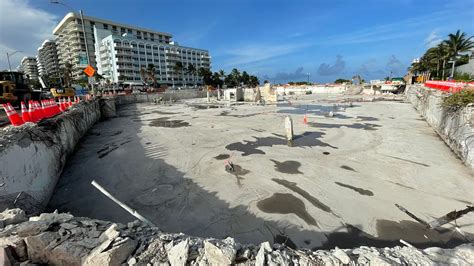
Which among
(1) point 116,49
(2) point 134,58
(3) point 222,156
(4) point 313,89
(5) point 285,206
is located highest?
(1) point 116,49

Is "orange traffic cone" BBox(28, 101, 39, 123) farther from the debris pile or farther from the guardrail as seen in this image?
the guardrail

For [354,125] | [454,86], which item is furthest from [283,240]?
[454,86]

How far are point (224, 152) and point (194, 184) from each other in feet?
10.3

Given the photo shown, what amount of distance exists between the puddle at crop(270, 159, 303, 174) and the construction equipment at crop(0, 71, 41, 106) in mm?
22496

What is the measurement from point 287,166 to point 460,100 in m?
8.41

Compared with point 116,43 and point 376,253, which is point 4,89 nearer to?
point 376,253

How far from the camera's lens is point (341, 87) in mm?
57438

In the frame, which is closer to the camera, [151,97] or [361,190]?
[361,190]

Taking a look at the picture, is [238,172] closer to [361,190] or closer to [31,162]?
[361,190]

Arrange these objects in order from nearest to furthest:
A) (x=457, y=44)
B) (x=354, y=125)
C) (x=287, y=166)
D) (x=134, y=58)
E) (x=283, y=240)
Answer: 1. (x=283, y=240)
2. (x=287, y=166)
3. (x=354, y=125)
4. (x=457, y=44)
5. (x=134, y=58)

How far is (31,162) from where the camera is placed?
576 cm

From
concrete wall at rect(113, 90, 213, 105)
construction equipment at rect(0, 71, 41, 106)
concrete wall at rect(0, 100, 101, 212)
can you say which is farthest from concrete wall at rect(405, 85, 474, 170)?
concrete wall at rect(113, 90, 213, 105)

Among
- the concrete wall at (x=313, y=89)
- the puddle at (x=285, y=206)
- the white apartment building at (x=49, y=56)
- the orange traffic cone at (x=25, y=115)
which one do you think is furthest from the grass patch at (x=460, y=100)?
the white apartment building at (x=49, y=56)

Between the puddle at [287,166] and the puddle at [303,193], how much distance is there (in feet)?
2.63
